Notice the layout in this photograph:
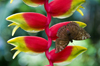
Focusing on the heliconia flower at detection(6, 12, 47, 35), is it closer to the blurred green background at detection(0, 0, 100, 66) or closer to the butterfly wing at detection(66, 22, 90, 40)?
the butterfly wing at detection(66, 22, 90, 40)

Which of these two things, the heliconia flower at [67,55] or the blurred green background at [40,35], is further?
the blurred green background at [40,35]

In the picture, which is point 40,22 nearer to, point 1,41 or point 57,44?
point 57,44

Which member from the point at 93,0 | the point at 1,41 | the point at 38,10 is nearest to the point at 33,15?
the point at 38,10

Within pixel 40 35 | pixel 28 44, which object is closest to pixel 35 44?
pixel 28 44

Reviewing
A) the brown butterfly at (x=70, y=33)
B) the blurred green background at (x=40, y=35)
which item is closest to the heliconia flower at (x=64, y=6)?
the brown butterfly at (x=70, y=33)

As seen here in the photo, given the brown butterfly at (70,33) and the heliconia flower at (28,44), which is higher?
the brown butterfly at (70,33)

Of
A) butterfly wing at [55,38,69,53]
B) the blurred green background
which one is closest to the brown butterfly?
butterfly wing at [55,38,69,53]

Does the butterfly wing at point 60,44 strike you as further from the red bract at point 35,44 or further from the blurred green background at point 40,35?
the blurred green background at point 40,35
